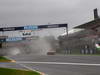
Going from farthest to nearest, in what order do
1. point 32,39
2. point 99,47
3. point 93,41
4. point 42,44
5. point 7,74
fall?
1. point 32,39
2. point 42,44
3. point 93,41
4. point 99,47
5. point 7,74

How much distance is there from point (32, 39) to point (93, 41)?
48043 millimetres

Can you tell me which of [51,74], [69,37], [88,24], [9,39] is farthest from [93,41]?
[9,39]

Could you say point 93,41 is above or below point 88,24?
below

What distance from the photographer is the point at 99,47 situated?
3747 centimetres

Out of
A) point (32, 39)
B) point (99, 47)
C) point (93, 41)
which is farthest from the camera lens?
point (32, 39)

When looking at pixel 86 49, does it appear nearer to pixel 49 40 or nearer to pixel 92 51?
pixel 92 51

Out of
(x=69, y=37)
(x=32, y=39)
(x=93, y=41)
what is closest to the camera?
(x=93, y=41)

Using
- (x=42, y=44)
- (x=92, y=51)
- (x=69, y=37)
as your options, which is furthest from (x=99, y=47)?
(x=42, y=44)

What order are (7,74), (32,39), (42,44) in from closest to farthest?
(7,74) → (42,44) → (32,39)

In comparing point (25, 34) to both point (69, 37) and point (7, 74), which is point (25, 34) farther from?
point (7, 74)

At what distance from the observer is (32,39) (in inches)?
3482

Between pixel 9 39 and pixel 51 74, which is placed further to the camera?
pixel 9 39

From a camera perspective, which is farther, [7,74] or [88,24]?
[88,24]

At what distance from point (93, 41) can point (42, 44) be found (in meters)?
30.6
